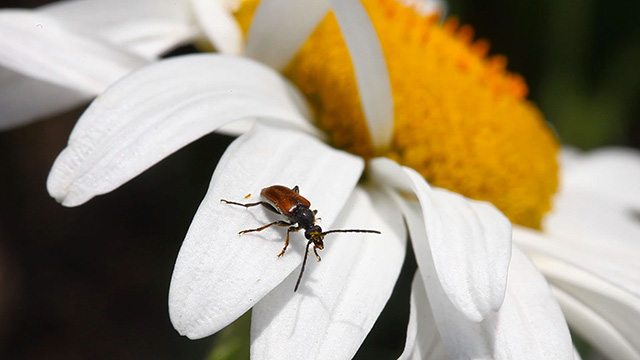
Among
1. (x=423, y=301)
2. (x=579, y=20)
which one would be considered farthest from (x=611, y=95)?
(x=423, y=301)

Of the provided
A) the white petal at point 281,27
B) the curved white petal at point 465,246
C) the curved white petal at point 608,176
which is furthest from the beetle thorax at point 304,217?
the curved white petal at point 608,176

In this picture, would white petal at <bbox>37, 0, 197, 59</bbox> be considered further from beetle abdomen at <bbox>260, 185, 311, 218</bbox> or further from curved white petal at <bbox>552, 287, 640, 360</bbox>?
curved white petal at <bbox>552, 287, 640, 360</bbox>

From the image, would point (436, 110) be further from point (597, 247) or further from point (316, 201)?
point (597, 247)

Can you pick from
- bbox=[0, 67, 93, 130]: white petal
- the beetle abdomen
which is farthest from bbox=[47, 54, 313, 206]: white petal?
bbox=[0, 67, 93, 130]: white petal

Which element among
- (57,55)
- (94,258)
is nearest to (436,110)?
(57,55)

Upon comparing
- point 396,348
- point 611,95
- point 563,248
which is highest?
point 563,248

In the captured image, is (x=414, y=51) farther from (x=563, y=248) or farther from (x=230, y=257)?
(x=230, y=257)
